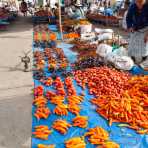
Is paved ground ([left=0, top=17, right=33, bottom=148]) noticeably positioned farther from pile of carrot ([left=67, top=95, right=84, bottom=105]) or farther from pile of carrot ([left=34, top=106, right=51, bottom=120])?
pile of carrot ([left=67, top=95, right=84, bottom=105])

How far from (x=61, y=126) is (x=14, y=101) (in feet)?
4.55

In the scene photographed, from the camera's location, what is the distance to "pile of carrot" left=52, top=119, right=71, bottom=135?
161 inches

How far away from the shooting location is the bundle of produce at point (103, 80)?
5270 mm

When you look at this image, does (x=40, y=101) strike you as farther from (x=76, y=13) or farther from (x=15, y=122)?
(x=76, y=13)

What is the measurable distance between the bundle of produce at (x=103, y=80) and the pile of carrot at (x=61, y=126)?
45.4 inches

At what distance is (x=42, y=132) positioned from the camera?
4.05m

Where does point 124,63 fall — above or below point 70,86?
above

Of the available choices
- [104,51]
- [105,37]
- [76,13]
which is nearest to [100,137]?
[104,51]

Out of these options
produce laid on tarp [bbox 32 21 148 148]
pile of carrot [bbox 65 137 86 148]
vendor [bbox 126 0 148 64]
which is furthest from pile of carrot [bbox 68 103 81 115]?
vendor [bbox 126 0 148 64]

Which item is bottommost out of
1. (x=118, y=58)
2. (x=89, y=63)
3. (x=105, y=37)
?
(x=89, y=63)

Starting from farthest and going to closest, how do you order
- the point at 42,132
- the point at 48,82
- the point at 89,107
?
the point at 48,82
the point at 89,107
the point at 42,132

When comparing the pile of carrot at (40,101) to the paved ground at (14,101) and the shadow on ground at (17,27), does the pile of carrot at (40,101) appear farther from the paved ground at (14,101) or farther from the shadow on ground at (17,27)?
the shadow on ground at (17,27)

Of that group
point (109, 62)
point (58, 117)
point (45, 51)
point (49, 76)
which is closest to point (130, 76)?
point (109, 62)

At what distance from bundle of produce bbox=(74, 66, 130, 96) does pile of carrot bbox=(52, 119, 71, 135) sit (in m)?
1.15
